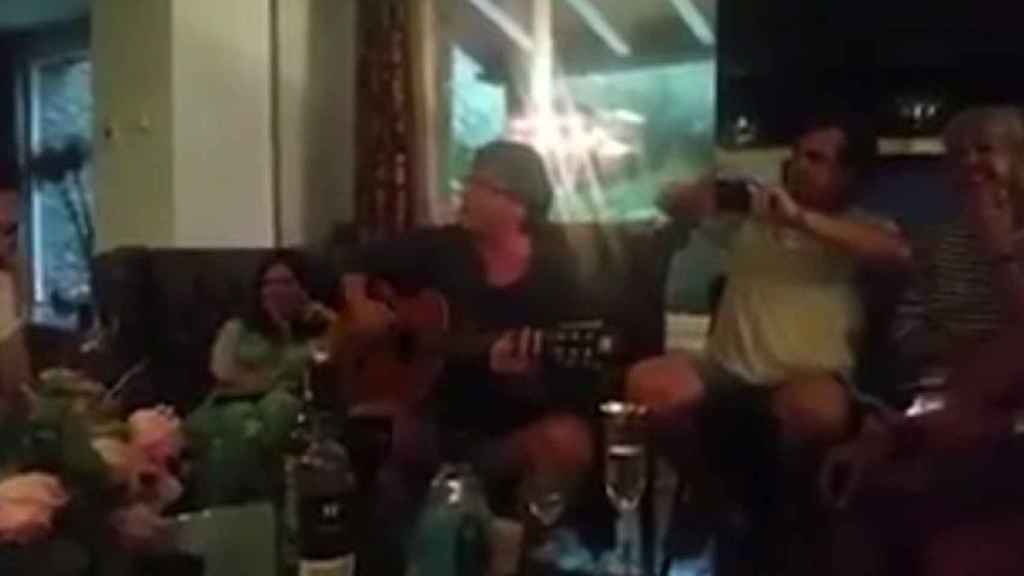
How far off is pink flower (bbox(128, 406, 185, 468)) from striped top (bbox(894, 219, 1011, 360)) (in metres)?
0.69

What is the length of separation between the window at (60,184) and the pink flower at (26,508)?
0.62 ft

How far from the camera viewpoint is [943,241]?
39.8 inches

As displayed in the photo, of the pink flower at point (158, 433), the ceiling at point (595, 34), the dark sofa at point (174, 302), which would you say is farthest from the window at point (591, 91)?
the pink flower at point (158, 433)

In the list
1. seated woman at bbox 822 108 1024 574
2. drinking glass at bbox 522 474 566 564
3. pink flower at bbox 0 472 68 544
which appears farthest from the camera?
pink flower at bbox 0 472 68 544

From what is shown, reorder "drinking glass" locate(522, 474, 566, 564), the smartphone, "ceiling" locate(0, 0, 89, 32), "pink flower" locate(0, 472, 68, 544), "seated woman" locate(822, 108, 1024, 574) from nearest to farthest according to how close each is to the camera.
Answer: "seated woman" locate(822, 108, 1024, 574)
the smartphone
"drinking glass" locate(522, 474, 566, 564)
"pink flower" locate(0, 472, 68, 544)
"ceiling" locate(0, 0, 89, 32)

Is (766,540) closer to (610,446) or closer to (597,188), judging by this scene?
(610,446)

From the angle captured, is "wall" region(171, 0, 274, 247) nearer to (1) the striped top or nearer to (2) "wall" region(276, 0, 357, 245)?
(2) "wall" region(276, 0, 357, 245)

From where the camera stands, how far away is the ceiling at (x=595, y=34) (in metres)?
1.12

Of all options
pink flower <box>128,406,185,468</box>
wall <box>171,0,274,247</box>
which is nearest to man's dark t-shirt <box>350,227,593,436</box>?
wall <box>171,0,274,247</box>

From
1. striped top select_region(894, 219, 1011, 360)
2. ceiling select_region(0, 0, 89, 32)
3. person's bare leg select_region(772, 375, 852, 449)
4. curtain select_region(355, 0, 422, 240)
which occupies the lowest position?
person's bare leg select_region(772, 375, 852, 449)

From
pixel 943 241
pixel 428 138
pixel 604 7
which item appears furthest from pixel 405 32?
pixel 943 241

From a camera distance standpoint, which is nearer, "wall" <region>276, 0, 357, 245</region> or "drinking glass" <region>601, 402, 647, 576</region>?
"drinking glass" <region>601, 402, 647, 576</region>

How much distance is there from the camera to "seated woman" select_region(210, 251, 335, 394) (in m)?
1.37

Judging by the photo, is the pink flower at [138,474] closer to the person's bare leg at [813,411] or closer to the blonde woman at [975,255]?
the person's bare leg at [813,411]
